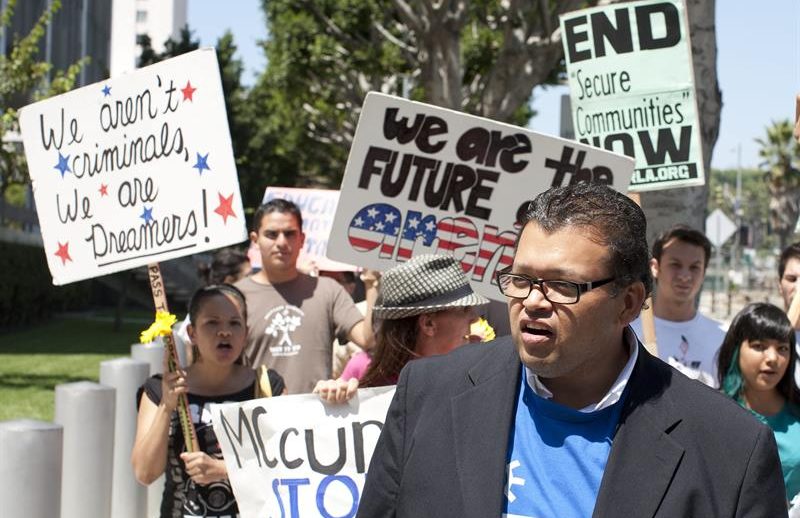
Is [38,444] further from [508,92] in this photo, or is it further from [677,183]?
[508,92]

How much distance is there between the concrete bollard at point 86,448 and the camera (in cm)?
593

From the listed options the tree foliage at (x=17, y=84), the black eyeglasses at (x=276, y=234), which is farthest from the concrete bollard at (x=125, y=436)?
the tree foliage at (x=17, y=84)

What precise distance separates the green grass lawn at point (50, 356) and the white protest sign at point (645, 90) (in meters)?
8.30

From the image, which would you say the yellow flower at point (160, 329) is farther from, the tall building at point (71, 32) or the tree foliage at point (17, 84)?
the tall building at point (71, 32)

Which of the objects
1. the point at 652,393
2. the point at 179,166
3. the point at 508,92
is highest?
the point at 508,92

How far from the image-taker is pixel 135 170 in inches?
194

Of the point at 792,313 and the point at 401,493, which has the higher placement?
the point at 792,313

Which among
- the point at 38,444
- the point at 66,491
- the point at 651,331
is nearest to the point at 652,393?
the point at 651,331

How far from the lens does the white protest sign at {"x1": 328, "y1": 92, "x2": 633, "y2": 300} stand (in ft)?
16.2

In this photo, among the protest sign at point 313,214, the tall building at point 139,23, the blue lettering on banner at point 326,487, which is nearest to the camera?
the blue lettering on banner at point 326,487

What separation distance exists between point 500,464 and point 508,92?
15.9 metres

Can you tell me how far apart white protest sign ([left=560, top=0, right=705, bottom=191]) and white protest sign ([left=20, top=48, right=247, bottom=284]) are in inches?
67.7

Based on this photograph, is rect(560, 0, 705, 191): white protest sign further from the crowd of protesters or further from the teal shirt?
the crowd of protesters

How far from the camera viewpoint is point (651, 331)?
4.39 metres
